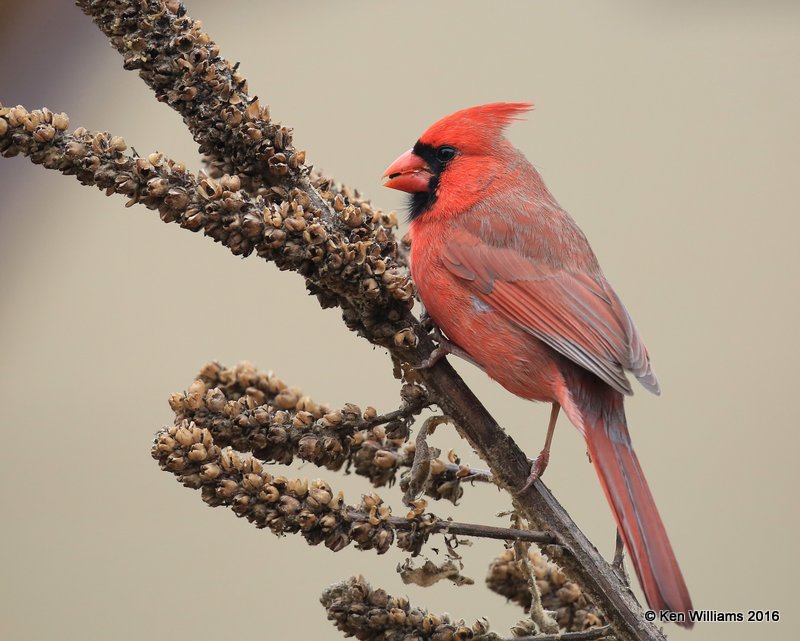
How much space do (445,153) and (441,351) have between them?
3.42 feet

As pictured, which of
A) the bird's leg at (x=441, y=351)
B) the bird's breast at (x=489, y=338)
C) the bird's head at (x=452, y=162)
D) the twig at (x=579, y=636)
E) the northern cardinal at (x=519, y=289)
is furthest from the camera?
the bird's head at (x=452, y=162)

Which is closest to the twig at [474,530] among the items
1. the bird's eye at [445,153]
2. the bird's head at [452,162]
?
the bird's head at [452,162]

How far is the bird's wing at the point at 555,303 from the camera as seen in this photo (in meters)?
2.57

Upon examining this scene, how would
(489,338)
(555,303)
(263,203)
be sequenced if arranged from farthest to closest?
(555,303) < (489,338) < (263,203)

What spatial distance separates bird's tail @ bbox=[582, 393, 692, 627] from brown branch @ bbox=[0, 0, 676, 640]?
70 mm

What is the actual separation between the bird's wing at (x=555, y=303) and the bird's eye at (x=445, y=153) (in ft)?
0.88

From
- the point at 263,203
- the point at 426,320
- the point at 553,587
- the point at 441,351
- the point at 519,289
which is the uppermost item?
the point at 519,289

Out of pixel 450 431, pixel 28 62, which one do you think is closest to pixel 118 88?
pixel 28 62

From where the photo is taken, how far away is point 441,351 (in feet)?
6.98

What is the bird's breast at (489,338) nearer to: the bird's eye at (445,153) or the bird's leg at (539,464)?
the bird's leg at (539,464)

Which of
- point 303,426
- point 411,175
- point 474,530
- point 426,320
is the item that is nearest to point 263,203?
point 303,426

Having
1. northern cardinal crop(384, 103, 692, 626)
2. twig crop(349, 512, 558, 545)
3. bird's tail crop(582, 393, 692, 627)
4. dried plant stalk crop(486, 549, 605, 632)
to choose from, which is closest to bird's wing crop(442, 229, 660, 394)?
northern cardinal crop(384, 103, 692, 626)

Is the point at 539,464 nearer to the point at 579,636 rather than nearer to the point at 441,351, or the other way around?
the point at 441,351

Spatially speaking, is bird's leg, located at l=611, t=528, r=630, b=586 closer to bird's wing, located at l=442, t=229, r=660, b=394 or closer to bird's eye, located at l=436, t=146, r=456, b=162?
bird's wing, located at l=442, t=229, r=660, b=394
